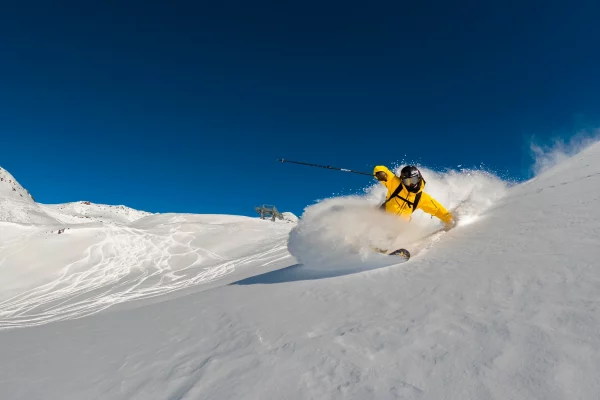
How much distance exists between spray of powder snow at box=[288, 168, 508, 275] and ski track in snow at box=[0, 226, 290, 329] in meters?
6.25

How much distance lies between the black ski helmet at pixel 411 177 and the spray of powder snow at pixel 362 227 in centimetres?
87

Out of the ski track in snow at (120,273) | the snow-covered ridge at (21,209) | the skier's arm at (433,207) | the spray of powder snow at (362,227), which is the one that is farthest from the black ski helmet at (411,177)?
the snow-covered ridge at (21,209)

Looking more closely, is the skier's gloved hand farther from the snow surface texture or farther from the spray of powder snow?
the snow surface texture

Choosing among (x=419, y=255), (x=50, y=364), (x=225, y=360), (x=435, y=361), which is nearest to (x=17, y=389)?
(x=50, y=364)

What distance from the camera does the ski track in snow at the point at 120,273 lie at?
13.7m

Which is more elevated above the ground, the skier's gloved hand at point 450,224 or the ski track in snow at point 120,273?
the ski track in snow at point 120,273

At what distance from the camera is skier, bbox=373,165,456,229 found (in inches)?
283

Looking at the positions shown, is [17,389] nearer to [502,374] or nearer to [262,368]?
[262,368]

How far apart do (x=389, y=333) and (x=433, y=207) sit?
484 cm

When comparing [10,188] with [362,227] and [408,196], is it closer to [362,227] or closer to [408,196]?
[362,227]

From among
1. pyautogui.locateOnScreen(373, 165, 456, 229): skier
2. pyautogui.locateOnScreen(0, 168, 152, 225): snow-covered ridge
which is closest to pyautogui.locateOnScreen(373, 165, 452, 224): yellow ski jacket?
pyautogui.locateOnScreen(373, 165, 456, 229): skier

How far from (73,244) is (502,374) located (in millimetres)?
25079

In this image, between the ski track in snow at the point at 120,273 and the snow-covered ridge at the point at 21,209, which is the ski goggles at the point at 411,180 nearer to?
the ski track in snow at the point at 120,273

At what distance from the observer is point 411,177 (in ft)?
23.3
